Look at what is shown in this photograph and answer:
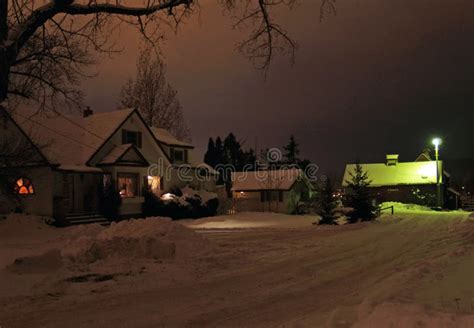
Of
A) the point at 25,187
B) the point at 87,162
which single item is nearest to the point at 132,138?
the point at 87,162

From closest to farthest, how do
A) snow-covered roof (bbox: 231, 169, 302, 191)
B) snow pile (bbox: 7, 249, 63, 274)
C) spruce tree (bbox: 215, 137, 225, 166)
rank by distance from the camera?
snow pile (bbox: 7, 249, 63, 274)
snow-covered roof (bbox: 231, 169, 302, 191)
spruce tree (bbox: 215, 137, 225, 166)

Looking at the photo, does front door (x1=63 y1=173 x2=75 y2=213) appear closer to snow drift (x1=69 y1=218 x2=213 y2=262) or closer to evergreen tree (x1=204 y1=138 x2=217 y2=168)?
snow drift (x1=69 y1=218 x2=213 y2=262)

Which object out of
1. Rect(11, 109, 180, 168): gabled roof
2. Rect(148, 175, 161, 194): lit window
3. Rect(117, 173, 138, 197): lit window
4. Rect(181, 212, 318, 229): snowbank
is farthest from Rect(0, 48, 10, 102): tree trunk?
Rect(148, 175, 161, 194): lit window

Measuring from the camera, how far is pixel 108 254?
38.3 feet

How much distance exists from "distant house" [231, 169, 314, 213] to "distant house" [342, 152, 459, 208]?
7.21m

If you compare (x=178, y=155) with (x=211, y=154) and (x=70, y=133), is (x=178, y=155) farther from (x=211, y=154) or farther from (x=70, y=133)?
(x=211, y=154)

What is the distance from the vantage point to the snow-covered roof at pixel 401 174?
54562mm

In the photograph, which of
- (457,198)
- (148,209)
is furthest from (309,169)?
(148,209)

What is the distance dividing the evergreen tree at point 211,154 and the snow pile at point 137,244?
47.0m

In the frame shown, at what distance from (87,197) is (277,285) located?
67.0 ft

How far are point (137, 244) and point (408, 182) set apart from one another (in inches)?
1909

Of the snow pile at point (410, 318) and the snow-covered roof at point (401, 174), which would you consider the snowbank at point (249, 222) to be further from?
the snow-covered roof at point (401, 174)

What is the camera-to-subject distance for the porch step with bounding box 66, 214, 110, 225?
81.3ft

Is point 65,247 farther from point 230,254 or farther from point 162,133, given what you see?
point 162,133
